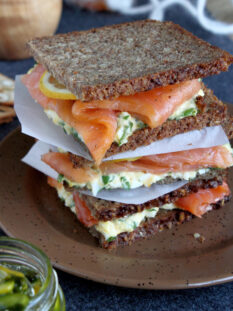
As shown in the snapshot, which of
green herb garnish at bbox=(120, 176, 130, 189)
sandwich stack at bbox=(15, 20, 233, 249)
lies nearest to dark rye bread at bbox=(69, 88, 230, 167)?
sandwich stack at bbox=(15, 20, 233, 249)

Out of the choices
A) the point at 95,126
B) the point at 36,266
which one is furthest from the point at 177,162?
the point at 36,266

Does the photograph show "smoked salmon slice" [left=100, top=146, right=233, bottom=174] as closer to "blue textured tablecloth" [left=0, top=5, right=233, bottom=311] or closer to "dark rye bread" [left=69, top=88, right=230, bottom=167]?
"dark rye bread" [left=69, top=88, right=230, bottom=167]

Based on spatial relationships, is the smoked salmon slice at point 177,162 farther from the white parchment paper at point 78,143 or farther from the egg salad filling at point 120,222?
the egg salad filling at point 120,222

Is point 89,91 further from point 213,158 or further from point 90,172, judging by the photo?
point 213,158

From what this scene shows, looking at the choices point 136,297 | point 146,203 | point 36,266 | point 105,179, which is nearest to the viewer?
point 36,266

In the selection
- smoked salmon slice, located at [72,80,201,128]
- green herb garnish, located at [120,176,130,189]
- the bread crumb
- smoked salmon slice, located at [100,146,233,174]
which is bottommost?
the bread crumb

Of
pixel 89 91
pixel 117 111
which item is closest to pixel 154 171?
pixel 117 111

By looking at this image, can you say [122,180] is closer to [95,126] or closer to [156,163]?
[156,163]
